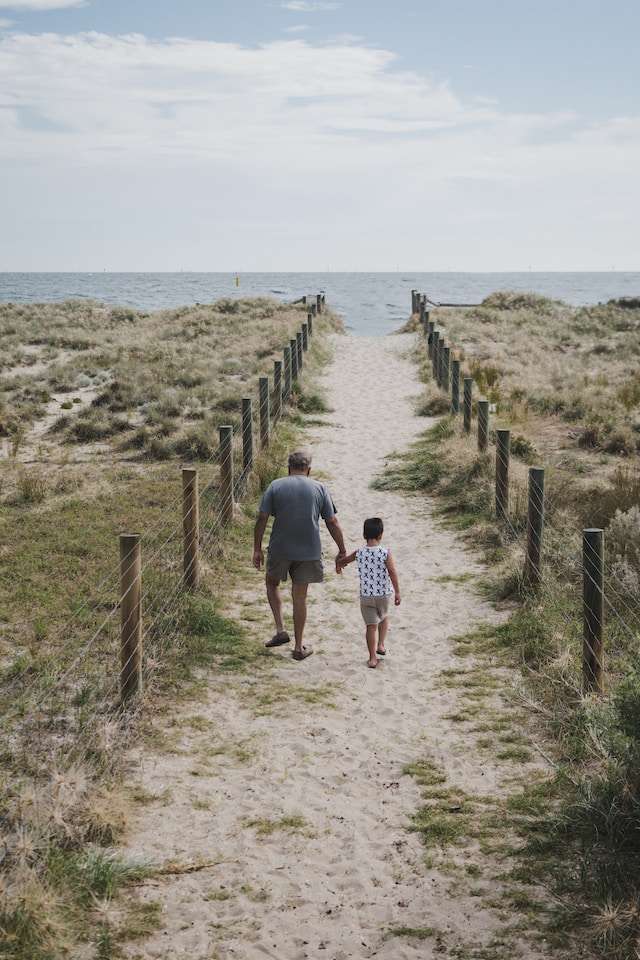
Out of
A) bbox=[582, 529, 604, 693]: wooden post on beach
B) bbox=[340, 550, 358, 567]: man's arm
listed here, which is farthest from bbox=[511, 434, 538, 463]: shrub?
bbox=[582, 529, 604, 693]: wooden post on beach

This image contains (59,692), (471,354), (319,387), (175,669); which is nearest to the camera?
(59,692)

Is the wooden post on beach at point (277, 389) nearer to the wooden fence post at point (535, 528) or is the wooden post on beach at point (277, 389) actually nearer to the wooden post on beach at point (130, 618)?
the wooden fence post at point (535, 528)

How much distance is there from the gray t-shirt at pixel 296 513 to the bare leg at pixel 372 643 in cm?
77

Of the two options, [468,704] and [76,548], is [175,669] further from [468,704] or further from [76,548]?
[76,548]

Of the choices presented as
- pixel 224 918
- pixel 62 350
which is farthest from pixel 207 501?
pixel 62 350

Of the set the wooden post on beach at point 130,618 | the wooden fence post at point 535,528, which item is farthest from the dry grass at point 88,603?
the wooden fence post at point 535,528

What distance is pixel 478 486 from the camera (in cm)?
1379

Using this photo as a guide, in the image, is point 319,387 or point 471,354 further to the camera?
point 471,354

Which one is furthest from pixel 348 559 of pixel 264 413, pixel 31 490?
pixel 264 413

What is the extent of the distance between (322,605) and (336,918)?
5231mm

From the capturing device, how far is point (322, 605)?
9922 mm

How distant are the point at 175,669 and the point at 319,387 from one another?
15734 mm

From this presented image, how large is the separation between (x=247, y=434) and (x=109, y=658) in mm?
6640

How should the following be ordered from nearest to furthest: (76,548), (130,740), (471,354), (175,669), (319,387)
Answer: (130,740) < (175,669) < (76,548) < (319,387) < (471,354)
